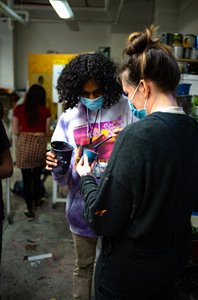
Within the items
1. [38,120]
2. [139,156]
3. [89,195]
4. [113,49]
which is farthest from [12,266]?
[113,49]

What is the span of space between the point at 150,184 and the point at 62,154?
22.5 inches

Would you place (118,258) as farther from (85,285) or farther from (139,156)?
(85,285)

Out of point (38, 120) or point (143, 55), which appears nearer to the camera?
point (143, 55)

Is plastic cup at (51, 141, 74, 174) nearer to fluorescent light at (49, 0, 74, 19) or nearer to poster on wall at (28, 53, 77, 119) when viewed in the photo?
fluorescent light at (49, 0, 74, 19)

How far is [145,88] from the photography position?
91 centimetres

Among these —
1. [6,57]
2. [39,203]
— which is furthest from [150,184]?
[6,57]

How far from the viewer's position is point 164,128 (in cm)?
83

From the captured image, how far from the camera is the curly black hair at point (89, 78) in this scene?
1.42 m

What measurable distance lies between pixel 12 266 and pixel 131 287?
172cm

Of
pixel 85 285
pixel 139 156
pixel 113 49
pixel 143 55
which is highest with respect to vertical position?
pixel 113 49

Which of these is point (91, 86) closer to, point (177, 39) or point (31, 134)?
point (177, 39)

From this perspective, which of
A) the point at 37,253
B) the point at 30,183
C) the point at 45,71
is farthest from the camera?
the point at 45,71

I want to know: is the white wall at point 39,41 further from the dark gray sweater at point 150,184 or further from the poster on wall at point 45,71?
the dark gray sweater at point 150,184

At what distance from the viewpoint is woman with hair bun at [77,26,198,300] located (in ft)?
2.72
